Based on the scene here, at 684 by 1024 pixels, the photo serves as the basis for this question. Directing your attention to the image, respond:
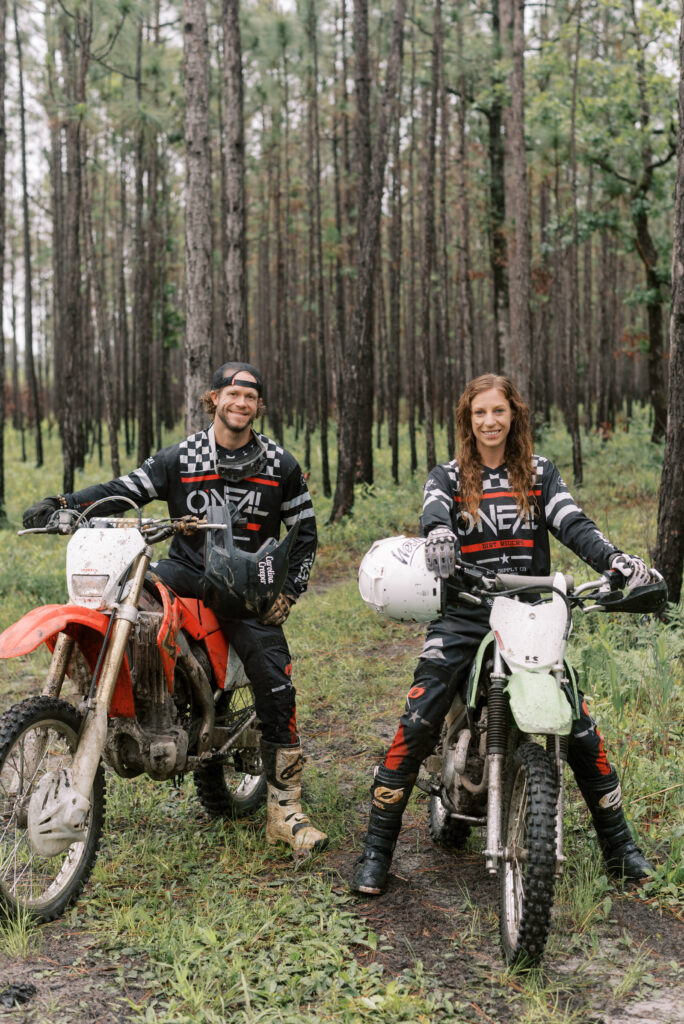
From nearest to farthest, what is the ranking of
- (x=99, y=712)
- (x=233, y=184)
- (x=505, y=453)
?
(x=99, y=712) → (x=505, y=453) → (x=233, y=184)

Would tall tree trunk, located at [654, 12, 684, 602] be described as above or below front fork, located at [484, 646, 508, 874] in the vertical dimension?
above

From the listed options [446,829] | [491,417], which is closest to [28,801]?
[446,829]

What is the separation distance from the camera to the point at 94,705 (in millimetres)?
3072

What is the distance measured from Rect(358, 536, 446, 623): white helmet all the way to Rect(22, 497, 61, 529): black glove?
1245 mm

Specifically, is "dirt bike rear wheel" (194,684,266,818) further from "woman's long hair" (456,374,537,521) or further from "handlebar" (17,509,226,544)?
"woman's long hair" (456,374,537,521)

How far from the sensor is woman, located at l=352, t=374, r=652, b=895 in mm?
3334

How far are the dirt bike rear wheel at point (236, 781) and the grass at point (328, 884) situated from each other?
135mm

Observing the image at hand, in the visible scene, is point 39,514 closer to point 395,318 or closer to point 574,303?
point 395,318

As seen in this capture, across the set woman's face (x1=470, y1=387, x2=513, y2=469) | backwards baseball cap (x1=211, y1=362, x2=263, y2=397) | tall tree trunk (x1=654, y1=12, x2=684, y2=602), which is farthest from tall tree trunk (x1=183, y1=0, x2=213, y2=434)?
woman's face (x1=470, y1=387, x2=513, y2=469)

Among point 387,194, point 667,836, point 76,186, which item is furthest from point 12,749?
point 387,194

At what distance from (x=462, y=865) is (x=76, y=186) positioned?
1501 centimetres

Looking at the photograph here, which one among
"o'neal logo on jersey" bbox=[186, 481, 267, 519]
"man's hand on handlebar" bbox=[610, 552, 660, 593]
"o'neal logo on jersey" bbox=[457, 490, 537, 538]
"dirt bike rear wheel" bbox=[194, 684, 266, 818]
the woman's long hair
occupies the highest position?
the woman's long hair

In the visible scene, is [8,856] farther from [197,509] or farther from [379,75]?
[379,75]

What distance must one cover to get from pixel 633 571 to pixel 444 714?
91cm
